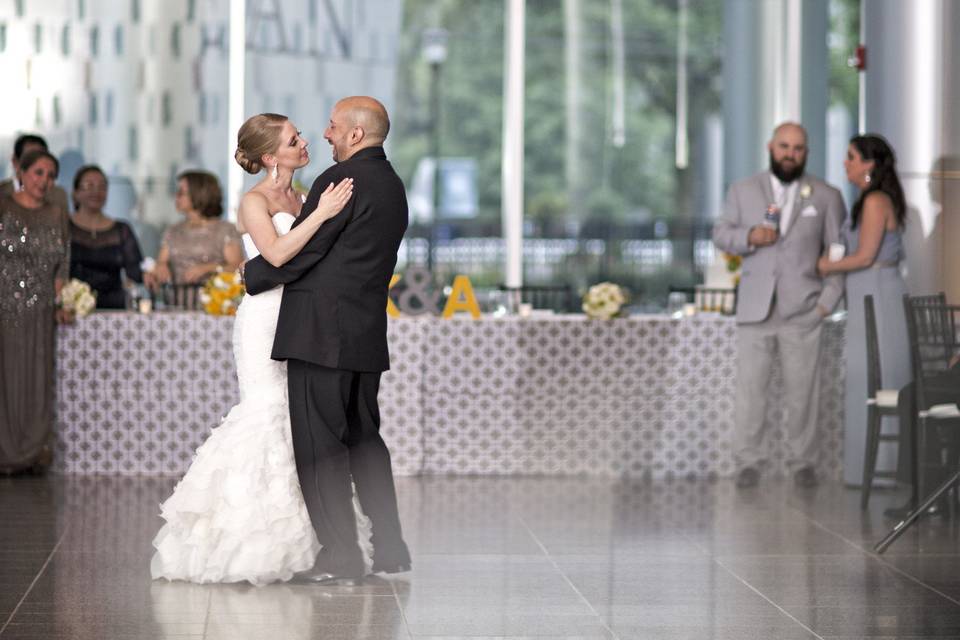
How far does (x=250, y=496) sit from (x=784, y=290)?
3.78m

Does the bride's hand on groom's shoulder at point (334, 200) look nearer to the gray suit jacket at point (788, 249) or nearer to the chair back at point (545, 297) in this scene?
the gray suit jacket at point (788, 249)

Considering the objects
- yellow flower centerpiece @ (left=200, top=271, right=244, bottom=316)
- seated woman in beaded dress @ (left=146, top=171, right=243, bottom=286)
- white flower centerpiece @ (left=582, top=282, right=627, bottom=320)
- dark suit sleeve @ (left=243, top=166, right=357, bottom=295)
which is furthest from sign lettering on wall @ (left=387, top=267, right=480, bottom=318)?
dark suit sleeve @ (left=243, top=166, right=357, bottom=295)

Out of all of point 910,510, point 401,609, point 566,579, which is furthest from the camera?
point 910,510

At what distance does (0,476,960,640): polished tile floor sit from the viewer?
505cm

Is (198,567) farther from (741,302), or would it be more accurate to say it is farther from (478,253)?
(478,253)

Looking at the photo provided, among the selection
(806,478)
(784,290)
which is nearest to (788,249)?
(784,290)

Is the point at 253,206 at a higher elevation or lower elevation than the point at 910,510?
higher

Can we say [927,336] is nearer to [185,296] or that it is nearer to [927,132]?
[927,132]

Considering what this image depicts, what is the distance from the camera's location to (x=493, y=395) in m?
8.68

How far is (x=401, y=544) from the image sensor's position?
580 cm

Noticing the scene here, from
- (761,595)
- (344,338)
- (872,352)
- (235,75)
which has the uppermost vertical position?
(235,75)

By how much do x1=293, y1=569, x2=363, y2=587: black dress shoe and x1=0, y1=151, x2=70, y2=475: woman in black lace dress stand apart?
321 cm

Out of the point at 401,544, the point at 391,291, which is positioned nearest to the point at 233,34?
the point at 391,291

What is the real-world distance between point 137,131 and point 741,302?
5.19 meters
